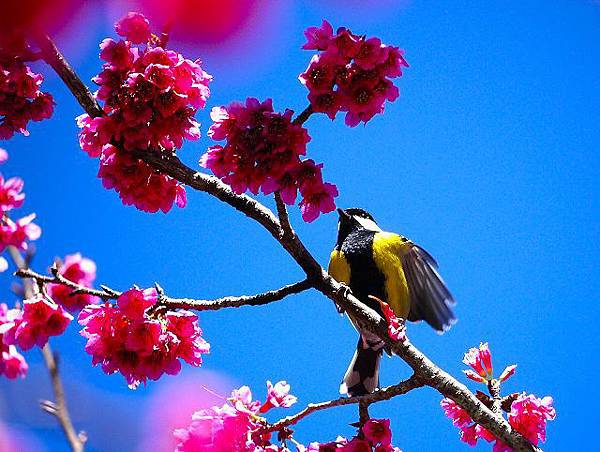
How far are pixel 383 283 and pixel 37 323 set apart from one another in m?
2.49

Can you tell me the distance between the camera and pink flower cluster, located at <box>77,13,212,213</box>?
2.14 meters

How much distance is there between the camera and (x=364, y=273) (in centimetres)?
426

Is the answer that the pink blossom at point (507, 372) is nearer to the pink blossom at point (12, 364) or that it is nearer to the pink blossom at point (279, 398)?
the pink blossom at point (279, 398)

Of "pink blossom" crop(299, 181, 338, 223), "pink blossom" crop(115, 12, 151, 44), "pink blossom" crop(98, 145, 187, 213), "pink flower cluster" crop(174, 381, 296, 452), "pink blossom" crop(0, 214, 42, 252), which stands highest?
"pink blossom" crop(115, 12, 151, 44)

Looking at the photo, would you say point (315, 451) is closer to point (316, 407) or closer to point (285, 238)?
point (316, 407)

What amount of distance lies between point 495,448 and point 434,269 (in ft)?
6.05

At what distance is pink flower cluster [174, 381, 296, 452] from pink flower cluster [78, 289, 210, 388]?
0.27 metres

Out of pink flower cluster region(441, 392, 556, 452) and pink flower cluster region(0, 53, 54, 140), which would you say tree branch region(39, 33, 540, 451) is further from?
pink flower cluster region(0, 53, 54, 140)

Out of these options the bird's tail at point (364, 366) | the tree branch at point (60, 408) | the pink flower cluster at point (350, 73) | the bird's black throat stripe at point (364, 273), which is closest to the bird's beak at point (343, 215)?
the bird's black throat stripe at point (364, 273)

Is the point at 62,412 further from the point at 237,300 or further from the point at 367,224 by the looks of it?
the point at 367,224

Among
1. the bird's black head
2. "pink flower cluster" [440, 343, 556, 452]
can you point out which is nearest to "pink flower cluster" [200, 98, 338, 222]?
"pink flower cluster" [440, 343, 556, 452]

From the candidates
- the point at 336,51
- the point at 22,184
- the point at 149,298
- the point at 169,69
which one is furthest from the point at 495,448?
the point at 22,184

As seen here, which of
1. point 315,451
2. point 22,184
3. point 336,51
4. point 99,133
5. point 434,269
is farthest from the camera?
point 434,269

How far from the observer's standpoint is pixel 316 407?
2.43 metres
